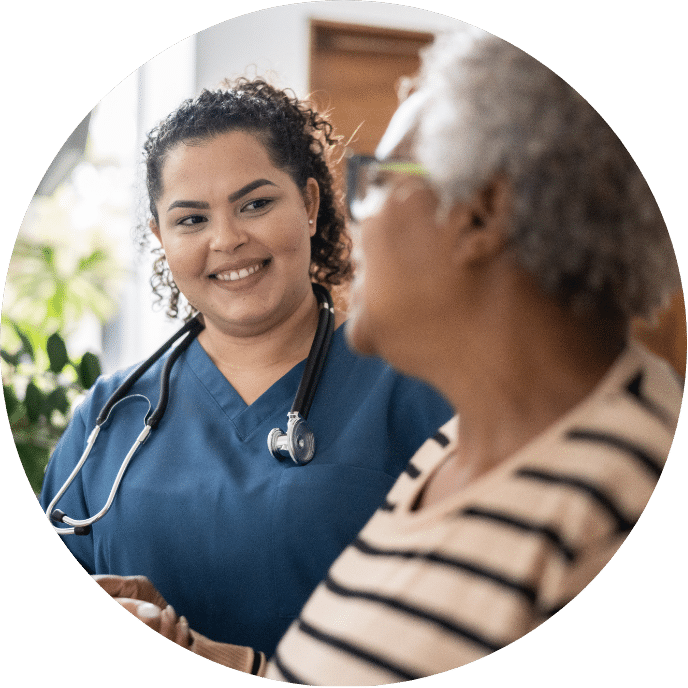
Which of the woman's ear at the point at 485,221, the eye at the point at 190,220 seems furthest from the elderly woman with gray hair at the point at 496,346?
the eye at the point at 190,220

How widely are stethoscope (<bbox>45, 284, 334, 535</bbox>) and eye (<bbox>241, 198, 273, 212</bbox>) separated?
0.15 meters

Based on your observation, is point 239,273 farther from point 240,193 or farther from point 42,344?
point 42,344

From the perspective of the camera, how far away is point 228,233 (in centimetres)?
130

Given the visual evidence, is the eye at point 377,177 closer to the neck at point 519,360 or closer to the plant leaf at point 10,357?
the neck at point 519,360

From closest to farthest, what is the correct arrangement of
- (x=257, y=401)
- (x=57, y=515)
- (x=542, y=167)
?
(x=542, y=167) < (x=257, y=401) < (x=57, y=515)

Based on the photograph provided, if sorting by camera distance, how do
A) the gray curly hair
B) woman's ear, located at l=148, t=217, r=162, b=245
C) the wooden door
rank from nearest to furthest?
the gray curly hair, the wooden door, woman's ear, located at l=148, t=217, r=162, b=245

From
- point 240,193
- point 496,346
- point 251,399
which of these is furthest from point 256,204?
point 496,346

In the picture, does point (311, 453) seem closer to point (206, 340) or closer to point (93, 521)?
point (206, 340)

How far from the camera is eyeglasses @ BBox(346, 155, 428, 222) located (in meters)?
1.18

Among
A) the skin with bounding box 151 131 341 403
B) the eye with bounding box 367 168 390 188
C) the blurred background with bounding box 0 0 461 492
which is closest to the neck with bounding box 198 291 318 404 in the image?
the skin with bounding box 151 131 341 403

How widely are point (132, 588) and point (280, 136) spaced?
30.0 inches

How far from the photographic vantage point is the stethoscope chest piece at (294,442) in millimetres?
1306

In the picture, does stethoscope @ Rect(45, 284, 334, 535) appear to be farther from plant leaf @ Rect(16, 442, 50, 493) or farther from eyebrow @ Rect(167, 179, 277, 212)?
eyebrow @ Rect(167, 179, 277, 212)

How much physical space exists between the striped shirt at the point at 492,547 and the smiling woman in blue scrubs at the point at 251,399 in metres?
0.07
